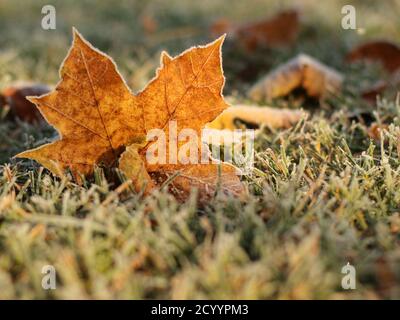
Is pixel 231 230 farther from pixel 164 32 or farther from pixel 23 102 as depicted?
pixel 164 32

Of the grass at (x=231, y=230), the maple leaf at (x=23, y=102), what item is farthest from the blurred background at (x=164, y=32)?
the grass at (x=231, y=230)

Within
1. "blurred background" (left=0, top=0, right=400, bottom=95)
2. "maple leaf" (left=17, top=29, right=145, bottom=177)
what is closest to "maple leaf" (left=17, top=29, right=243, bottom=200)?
"maple leaf" (left=17, top=29, right=145, bottom=177)

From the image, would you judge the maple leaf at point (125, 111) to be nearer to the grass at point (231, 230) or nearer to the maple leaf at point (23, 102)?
the grass at point (231, 230)

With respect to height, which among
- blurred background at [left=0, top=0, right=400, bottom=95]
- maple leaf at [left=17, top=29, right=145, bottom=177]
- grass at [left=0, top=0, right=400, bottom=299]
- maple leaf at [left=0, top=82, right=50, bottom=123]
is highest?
blurred background at [left=0, top=0, right=400, bottom=95]

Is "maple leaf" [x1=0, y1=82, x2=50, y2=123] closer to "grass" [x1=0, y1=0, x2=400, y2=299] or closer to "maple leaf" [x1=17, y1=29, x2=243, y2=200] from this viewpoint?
"grass" [x1=0, y1=0, x2=400, y2=299]

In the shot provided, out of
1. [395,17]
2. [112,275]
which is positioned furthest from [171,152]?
[395,17]

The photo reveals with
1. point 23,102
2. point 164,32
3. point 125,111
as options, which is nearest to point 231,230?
point 125,111

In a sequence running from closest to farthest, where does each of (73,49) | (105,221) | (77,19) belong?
(105,221)
(73,49)
(77,19)

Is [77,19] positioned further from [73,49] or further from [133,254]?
[133,254]
